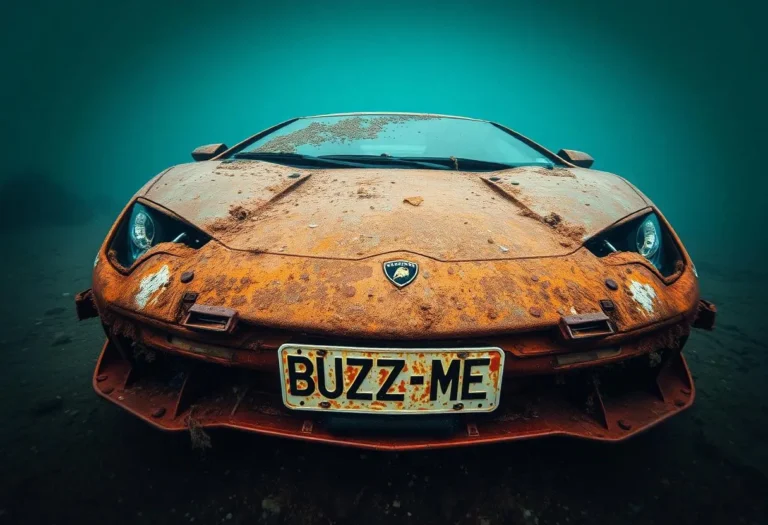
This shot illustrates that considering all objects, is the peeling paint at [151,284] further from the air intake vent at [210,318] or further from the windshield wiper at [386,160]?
the windshield wiper at [386,160]

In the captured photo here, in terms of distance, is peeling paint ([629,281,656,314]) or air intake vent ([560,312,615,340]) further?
peeling paint ([629,281,656,314])

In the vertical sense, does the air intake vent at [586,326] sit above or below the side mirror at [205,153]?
below

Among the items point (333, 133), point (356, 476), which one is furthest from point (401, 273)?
point (333, 133)

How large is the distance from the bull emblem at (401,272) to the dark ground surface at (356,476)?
71 cm

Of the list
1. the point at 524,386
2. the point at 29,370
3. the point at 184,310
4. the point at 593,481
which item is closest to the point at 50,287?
the point at 29,370

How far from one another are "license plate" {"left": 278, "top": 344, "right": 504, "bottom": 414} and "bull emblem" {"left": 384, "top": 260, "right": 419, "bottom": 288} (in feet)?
0.65

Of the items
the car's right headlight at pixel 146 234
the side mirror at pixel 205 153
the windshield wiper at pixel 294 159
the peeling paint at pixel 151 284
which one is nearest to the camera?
the peeling paint at pixel 151 284

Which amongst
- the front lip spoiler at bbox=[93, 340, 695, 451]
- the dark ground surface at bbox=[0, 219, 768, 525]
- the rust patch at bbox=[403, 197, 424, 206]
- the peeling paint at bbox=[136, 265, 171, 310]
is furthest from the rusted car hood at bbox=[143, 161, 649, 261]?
the dark ground surface at bbox=[0, 219, 768, 525]

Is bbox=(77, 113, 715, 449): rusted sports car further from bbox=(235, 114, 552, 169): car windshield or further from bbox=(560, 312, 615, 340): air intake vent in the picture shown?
bbox=(235, 114, 552, 169): car windshield

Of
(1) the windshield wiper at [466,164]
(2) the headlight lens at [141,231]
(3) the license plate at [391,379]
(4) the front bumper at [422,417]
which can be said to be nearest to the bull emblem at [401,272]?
(3) the license plate at [391,379]

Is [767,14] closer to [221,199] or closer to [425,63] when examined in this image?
[221,199]

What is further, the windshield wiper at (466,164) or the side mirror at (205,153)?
the side mirror at (205,153)

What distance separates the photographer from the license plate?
0.99 m

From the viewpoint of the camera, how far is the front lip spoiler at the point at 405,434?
1.03 meters
